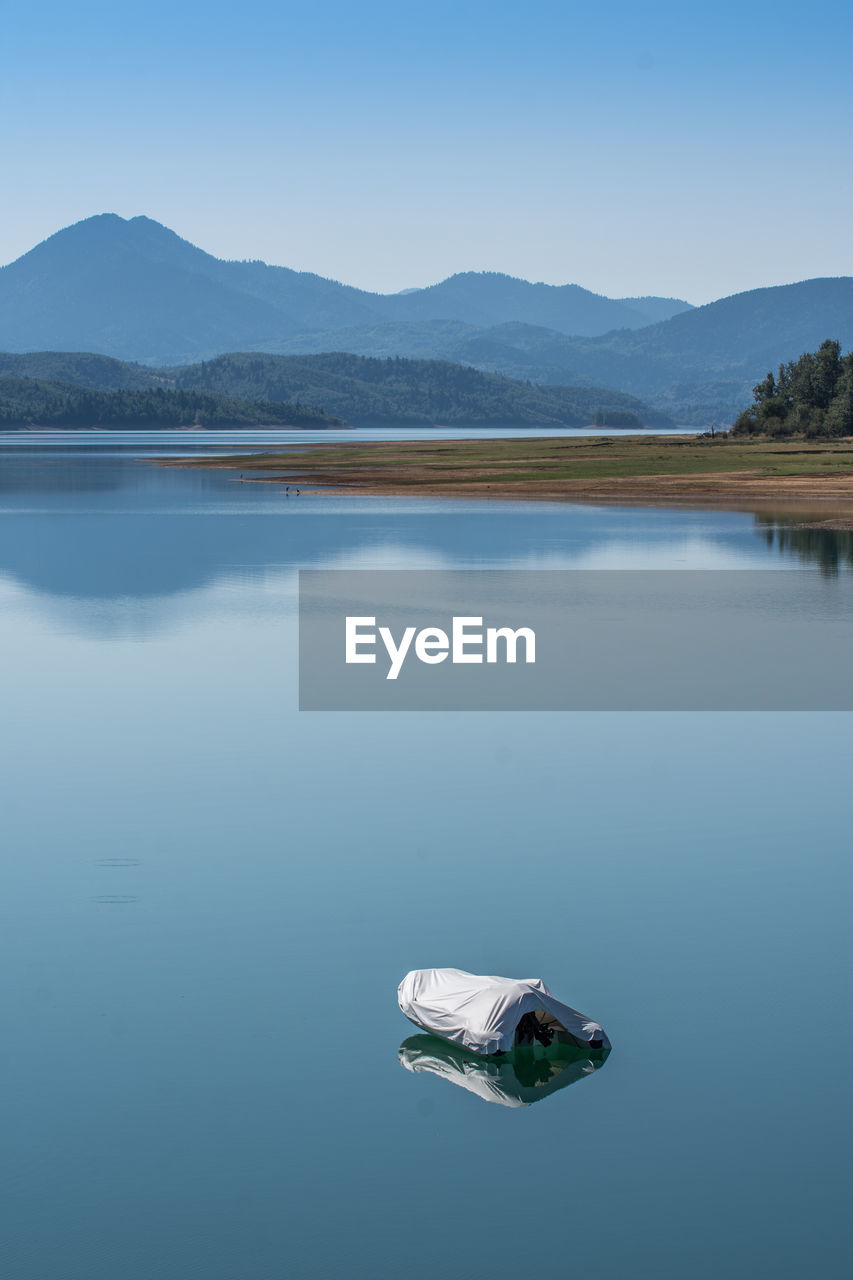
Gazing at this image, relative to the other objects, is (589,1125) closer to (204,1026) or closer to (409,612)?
(204,1026)

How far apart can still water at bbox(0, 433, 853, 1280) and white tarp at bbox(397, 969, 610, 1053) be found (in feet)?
0.81

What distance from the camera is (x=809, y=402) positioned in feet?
502

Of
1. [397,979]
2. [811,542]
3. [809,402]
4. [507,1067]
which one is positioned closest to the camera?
[507,1067]

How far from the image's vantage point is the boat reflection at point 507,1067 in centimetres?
1213

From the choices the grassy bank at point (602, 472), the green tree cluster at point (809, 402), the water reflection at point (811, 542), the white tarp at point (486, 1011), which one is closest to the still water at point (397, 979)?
the white tarp at point (486, 1011)

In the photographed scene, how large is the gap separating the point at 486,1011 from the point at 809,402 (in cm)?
14827

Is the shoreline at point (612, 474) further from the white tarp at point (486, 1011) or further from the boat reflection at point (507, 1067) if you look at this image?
the boat reflection at point (507, 1067)

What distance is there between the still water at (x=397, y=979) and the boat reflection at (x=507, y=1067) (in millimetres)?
50

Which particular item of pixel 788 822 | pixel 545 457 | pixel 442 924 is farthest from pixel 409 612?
pixel 545 457

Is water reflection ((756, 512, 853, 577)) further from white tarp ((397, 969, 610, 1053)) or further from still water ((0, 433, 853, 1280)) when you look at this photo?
white tarp ((397, 969, 610, 1053))

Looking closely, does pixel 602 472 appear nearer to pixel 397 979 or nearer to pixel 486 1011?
pixel 397 979

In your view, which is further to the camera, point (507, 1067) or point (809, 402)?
point (809, 402)

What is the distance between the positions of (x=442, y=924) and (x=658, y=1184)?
510 cm

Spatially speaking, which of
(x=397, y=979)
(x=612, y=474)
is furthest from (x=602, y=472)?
(x=397, y=979)
